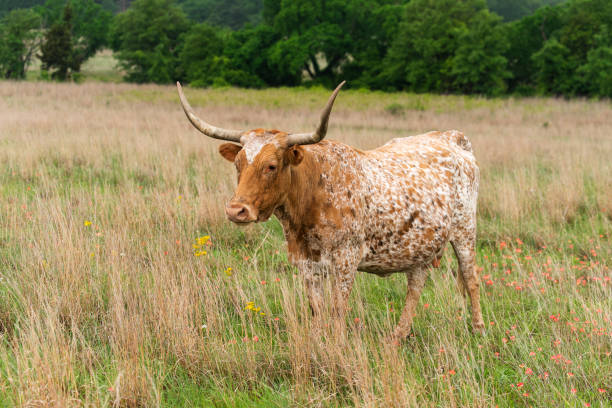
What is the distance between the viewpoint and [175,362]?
3.49 metres

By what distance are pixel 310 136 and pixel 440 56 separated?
140 ft

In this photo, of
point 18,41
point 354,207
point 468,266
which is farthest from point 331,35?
point 354,207

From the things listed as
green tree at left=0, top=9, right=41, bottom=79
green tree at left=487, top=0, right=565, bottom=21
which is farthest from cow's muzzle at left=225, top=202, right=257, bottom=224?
green tree at left=487, top=0, right=565, bottom=21

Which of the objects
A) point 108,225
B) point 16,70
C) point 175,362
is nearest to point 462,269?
point 175,362

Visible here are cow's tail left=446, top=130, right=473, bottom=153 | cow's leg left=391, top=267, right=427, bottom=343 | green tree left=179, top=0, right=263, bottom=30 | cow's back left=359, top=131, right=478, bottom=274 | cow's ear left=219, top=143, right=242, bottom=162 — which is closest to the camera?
cow's ear left=219, top=143, right=242, bottom=162

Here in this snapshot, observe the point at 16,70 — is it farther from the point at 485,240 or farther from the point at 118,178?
the point at 485,240

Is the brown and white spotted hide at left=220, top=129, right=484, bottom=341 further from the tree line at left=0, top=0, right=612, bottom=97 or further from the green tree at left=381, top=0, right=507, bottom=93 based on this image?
the green tree at left=381, top=0, right=507, bottom=93

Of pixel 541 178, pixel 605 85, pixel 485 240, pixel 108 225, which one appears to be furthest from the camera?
pixel 605 85

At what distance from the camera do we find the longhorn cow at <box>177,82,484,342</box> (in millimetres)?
3453

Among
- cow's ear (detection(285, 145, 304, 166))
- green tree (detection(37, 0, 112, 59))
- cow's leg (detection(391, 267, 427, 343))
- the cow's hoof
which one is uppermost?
green tree (detection(37, 0, 112, 59))

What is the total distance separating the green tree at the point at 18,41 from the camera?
43688 mm

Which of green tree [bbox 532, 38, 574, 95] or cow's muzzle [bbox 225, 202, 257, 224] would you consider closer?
cow's muzzle [bbox 225, 202, 257, 224]

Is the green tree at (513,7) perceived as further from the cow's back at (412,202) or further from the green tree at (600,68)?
the cow's back at (412,202)

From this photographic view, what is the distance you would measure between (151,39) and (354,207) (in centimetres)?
5325
